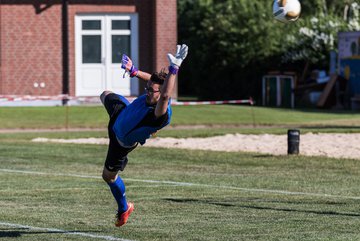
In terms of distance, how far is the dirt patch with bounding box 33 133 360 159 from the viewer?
2213 cm

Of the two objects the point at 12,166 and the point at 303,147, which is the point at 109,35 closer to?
the point at 303,147

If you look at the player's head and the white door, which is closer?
the player's head

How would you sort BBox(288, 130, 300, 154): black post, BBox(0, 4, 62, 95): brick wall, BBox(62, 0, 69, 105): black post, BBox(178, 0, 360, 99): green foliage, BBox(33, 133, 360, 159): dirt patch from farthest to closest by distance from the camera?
BBox(178, 0, 360, 99): green foliage < BBox(62, 0, 69, 105): black post < BBox(0, 4, 62, 95): brick wall < BBox(33, 133, 360, 159): dirt patch < BBox(288, 130, 300, 154): black post

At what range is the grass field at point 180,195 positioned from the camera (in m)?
11.3

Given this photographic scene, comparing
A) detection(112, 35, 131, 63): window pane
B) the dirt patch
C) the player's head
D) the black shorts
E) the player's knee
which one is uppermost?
detection(112, 35, 131, 63): window pane

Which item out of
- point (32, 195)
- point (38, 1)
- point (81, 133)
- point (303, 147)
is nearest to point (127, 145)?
point (32, 195)

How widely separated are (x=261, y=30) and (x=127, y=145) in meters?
31.5

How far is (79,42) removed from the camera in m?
37.2

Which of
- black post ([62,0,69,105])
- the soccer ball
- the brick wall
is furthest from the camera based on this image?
black post ([62,0,69,105])

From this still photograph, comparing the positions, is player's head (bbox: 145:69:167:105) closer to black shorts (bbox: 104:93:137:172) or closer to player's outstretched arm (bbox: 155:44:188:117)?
player's outstretched arm (bbox: 155:44:188:117)

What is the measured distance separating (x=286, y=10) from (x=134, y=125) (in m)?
4.84

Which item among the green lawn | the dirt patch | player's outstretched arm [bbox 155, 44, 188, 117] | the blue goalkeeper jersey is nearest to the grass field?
the green lawn

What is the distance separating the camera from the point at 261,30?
42.7m

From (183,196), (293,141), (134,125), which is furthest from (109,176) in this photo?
(293,141)
